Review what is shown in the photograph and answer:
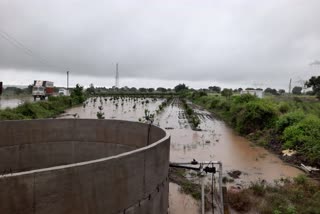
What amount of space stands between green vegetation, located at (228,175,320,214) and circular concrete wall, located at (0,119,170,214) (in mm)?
3138

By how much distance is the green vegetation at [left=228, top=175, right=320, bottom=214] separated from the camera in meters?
7.98

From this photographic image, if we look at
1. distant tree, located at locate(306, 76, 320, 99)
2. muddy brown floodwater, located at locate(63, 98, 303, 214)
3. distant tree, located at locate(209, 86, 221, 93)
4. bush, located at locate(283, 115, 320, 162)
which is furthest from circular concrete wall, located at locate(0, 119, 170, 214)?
distant tree, located at locate(209, 86, 221, 93)

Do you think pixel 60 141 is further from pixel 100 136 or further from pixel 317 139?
pixel 317 139

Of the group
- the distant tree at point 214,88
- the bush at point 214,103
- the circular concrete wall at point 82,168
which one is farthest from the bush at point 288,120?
the distant tree at point 214,88

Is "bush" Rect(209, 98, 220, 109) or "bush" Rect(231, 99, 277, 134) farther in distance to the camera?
"bush" Rect(209, 98, 220, 109)

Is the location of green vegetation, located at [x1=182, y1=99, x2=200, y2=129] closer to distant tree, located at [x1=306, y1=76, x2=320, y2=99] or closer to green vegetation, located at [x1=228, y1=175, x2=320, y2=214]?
green vegetation, located at [x1=228, y1=175, x2=320, y2=214]

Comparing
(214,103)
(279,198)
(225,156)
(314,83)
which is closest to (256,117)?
(225,156)

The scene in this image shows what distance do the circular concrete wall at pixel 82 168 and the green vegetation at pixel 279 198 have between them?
314 cm

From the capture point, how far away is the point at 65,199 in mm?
4047

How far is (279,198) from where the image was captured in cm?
866

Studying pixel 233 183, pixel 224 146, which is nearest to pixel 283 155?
pixel 224 146

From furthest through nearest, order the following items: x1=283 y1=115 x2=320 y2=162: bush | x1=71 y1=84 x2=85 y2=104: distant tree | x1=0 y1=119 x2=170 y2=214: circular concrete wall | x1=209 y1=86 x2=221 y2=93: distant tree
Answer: x1=209 y1=86 x2=221 y2=93: distant tree, x1=71 y1=84 x2=85 y2=104: distant tree, x1=283 y1=115 x2=320 y2=162: bush, x1=0 y1=119 x2=170 y2=214: circular concrete wall

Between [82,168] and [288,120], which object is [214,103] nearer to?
[288,120]

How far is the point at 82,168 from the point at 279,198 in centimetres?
686
